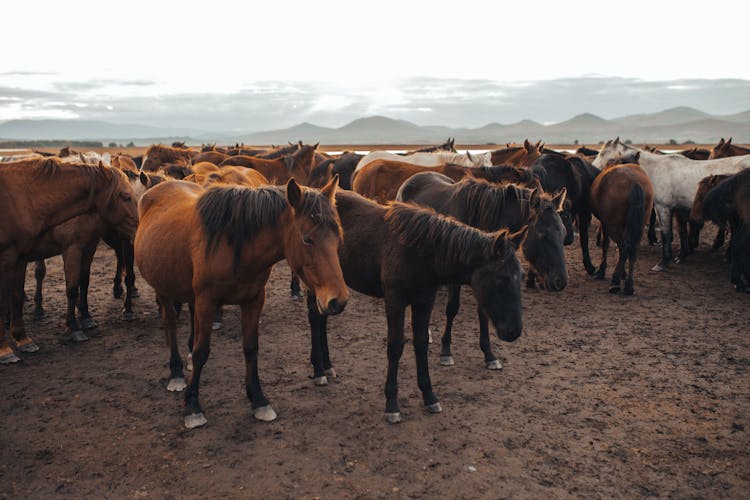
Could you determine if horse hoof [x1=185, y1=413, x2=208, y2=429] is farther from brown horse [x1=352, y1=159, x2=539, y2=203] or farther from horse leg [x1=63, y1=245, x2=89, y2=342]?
brown horse [x1=352, y1=159, x2=539, y2=203]

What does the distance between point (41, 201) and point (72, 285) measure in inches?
49.5

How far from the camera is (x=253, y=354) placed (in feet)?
14.6

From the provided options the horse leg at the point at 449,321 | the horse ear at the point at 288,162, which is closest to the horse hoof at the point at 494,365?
the horse leg at the point at 449,321

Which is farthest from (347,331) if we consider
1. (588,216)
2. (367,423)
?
(588,216)

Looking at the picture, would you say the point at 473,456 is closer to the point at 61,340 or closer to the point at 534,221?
the point at 534,221

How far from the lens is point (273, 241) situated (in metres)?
3.91

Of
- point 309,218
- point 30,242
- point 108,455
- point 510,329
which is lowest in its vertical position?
point 108,455

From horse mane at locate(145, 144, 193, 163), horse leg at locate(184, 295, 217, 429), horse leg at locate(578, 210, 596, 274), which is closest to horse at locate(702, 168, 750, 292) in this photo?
horse leg at locate(578, 210, 596, 274)

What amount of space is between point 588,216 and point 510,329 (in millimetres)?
6879

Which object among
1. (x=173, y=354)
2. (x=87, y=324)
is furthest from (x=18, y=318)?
(x=173, y=354)

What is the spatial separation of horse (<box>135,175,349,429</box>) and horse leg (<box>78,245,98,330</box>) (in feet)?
7.44

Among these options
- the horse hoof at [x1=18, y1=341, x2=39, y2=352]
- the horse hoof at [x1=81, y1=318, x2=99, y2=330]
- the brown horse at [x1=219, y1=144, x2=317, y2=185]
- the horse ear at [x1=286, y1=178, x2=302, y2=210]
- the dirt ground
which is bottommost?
the dirt ground

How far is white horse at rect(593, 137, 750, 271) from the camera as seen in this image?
1012cm

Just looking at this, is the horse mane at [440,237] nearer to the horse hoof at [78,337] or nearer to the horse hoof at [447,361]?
the horse hoof at [447,361]
